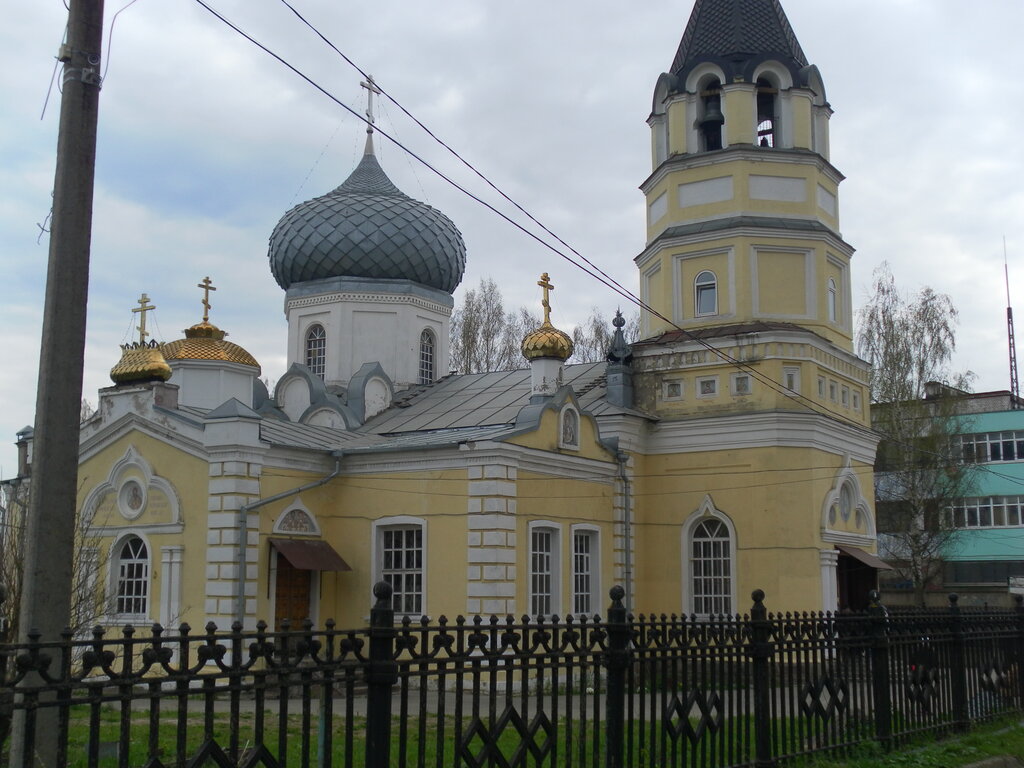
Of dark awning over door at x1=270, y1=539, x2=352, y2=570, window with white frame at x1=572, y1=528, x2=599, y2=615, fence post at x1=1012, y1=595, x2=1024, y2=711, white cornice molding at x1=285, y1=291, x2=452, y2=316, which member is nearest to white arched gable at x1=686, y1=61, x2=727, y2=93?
white cornice molding at x1=285, y1=291, x2=452, y2=316

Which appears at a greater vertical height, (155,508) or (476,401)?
(476,401)

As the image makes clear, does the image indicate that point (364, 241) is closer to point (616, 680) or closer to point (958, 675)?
point (958, 675)

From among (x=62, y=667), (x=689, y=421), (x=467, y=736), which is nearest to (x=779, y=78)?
(x=689, y=421)

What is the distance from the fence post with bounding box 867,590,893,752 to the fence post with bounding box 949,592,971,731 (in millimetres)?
1452

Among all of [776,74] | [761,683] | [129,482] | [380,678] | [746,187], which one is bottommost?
[761,683]

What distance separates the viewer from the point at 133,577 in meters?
16.9

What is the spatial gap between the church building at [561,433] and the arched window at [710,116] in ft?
0.19

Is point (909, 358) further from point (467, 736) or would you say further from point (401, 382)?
point (467, 736)

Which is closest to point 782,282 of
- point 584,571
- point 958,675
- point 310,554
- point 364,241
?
point 584,571

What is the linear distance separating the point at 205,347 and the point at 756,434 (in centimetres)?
1025

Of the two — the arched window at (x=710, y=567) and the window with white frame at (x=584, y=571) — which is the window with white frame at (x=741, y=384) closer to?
the arched window at (x=710, y=567)

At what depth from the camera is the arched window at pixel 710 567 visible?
18.5 m

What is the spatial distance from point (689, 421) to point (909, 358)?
1355cm

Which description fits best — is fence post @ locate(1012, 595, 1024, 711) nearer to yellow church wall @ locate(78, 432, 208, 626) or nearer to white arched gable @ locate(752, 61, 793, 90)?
yellow church wall @ locate(78, 432, 208, 626)
